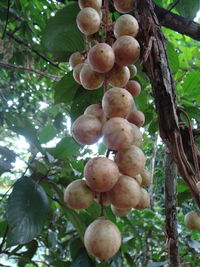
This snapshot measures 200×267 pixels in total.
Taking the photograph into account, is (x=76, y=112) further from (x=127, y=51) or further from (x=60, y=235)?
(x=60, y=235)

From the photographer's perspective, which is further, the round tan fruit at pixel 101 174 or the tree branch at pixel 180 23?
the tree branch at pixel 180 23

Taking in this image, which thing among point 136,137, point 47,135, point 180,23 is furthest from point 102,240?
point 47,135

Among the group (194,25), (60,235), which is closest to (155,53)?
(194,25)

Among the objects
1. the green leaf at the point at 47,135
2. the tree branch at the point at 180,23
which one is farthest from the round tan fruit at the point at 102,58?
the green leaf at the point at 47,135

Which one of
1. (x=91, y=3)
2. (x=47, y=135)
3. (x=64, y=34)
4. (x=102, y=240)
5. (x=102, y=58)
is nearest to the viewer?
(x=102, y=240)

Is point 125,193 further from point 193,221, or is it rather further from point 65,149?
point 65,149

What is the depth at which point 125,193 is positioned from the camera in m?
0.40

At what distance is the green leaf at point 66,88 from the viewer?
0.94 meters

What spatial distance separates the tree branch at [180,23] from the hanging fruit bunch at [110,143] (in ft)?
0.81

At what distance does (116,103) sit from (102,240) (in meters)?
0.20

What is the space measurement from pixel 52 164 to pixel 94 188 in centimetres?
65

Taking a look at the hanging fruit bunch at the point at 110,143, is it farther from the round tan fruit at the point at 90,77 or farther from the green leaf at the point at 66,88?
the green leaf at the point at 66,88

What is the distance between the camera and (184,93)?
1.16 meters

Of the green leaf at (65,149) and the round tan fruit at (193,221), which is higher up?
the green leaf at (65,149)
